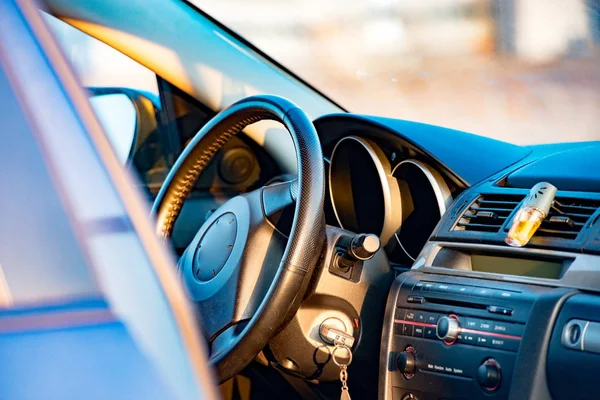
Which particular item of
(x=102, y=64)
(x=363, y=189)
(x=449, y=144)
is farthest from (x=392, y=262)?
(x=102, y=64)

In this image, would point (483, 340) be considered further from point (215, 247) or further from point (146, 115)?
point (146, 115)

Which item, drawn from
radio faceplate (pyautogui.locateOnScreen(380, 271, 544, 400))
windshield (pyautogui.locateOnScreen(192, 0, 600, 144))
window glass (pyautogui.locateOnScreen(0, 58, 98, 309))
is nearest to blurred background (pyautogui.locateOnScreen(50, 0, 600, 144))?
windshield (pyautogui.locateOnScreen(192, 0, 600, 144))

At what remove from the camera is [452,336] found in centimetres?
183

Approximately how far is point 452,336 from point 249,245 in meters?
0.49

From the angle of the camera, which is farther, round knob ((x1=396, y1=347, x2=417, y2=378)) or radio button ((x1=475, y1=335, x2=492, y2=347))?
round knob ((x1=396, y1=347, x2=417, y2=378))

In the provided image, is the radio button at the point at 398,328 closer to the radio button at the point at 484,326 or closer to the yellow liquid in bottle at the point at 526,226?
the radio button at the point at 484,326

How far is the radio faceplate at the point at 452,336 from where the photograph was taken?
176 centimetres

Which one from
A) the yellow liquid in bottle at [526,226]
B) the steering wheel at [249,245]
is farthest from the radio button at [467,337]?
the steering wheel at [249,245]

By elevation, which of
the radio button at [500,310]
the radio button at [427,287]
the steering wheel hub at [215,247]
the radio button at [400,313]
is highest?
the steering wheel hub at [215,247]

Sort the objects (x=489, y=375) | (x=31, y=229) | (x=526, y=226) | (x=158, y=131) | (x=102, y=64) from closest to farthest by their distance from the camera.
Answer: (x=31, y=229)
(x=489, y=375)
(x=526, y=226)
(x=102, y=64)
(x=158, y=131)

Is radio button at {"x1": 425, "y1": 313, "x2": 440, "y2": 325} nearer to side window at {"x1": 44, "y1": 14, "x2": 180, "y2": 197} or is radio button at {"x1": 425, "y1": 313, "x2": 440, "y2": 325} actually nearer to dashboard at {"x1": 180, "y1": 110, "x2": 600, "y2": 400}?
dashboard at {"x1": 180, "y1": 110, "x2": 600, "y2": 400}

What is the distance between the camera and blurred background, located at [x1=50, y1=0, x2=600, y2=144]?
104 inches

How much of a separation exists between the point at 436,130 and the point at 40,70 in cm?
173

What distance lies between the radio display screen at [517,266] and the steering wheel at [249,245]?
43 centimetres
